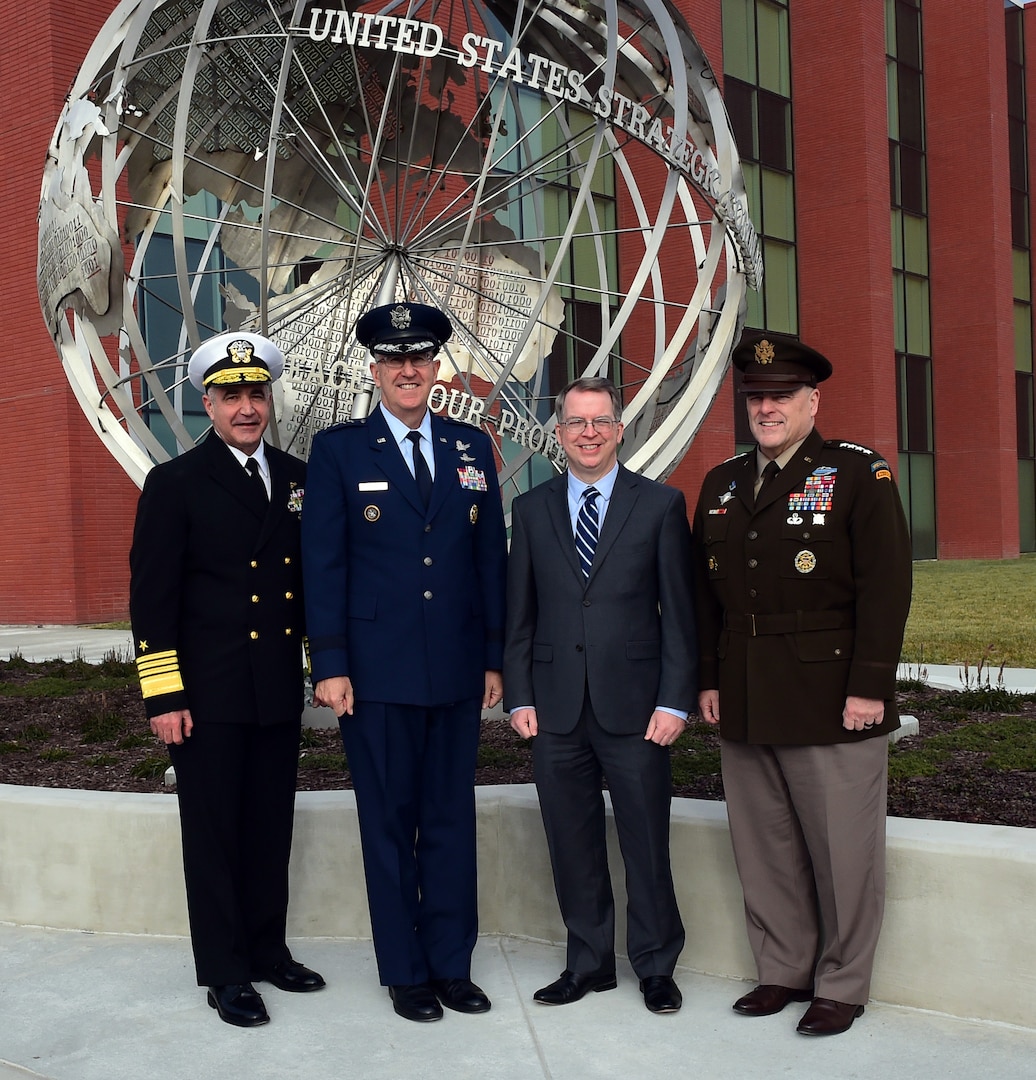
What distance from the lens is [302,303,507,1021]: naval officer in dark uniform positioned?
3572mm

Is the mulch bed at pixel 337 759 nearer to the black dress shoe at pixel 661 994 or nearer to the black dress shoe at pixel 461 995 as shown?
the black dress shoe at pixel 661 994

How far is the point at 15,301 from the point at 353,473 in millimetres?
14105

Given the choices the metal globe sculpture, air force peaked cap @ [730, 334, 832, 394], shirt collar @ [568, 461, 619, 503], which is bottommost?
shirt collar @ [568, 461, 619, 503]

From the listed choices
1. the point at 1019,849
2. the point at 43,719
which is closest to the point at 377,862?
the point at 1019,849

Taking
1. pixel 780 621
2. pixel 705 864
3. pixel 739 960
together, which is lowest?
pixel 739 960

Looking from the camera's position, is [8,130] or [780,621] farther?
[8,130]

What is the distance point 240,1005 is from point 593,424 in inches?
77.2

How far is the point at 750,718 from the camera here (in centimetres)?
343

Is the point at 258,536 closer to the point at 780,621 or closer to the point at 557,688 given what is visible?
the point at 557,688

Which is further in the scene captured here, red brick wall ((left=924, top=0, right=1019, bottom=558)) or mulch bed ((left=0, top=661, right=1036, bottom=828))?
red brick wall ((left=924, top=0, right=1019, bottom=558))

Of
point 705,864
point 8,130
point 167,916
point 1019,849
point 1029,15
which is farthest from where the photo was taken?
point 1029,15

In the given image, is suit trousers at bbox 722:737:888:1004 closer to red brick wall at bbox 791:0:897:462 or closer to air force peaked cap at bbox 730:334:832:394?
air force peaked cap at bbox 730:334:832:394

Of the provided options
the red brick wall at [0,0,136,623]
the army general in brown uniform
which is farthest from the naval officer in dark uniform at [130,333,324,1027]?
the red brick wall at [0,0,136,623]

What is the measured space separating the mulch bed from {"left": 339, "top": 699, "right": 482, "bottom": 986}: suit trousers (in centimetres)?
139
